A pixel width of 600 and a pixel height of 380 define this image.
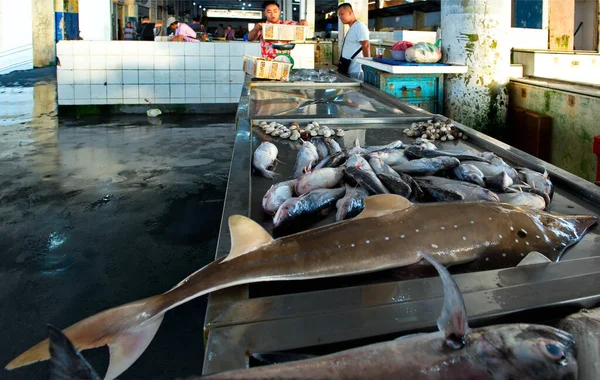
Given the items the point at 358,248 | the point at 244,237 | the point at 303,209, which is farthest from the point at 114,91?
the point at 358,248

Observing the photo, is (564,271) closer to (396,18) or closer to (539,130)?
(539,130)

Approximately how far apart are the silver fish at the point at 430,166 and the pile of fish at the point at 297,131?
125 cm

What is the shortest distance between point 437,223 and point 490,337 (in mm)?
687

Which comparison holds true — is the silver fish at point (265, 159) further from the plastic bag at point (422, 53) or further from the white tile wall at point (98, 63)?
the white tile wall at point (98, 63)

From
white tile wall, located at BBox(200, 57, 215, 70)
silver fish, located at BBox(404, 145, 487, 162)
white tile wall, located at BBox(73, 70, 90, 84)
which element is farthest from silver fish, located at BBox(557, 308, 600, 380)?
white tile wall, located at BBox(73, 70, 90, 84)

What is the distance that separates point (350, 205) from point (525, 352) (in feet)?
3.27

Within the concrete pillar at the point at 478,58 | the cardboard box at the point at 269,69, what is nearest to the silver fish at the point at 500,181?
the concrete pillar at the point at 478,58

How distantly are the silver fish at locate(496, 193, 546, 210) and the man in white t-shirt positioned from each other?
5309 millimetres

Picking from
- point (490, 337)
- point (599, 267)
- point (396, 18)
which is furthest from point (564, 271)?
point (396, 18)

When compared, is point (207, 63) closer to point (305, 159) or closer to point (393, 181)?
point (305, 159)

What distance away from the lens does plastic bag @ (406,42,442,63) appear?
5.55 meters

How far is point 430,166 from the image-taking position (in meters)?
2.47

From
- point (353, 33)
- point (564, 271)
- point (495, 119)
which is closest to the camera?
point (564, 271)

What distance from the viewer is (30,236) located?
401 centimetres
